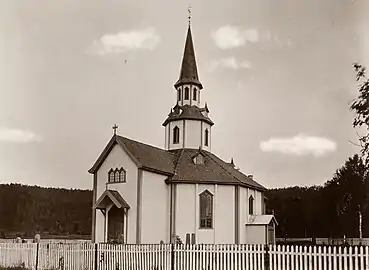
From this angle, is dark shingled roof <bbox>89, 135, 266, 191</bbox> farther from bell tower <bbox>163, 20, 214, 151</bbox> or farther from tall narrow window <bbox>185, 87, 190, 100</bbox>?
tall narrow window <bbox>185, 87, 190, 100</bbox>

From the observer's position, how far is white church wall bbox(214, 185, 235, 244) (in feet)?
41.1

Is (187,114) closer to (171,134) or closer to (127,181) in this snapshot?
(171,134)

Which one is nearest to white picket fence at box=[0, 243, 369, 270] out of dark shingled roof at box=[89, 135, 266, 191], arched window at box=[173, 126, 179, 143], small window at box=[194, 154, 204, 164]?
dark shingled roof at box=[89, 135, 266, 191]

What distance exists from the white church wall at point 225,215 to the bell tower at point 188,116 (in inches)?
73.7

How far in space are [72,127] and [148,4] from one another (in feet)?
10.4

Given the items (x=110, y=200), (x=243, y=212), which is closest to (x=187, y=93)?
(x=243, y=212)

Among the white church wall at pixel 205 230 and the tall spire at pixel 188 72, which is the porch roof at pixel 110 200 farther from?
the tall spire at pixel 188 72

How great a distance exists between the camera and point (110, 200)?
1155cm

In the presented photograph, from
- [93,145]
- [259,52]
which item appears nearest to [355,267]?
[259,52]

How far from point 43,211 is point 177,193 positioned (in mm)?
3682

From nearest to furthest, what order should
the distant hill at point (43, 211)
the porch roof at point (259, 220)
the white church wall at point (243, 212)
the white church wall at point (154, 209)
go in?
the distant hill at point (43, 211) < the white church wall at point (154, 209) < the white church wall at point (243, 212) < the porch roof at point (259, 220)

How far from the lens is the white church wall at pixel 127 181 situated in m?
11.3

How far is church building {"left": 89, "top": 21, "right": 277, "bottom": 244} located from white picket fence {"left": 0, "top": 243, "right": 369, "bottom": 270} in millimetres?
3885

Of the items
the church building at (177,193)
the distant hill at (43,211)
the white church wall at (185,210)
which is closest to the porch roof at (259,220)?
the church building at (177,193)
